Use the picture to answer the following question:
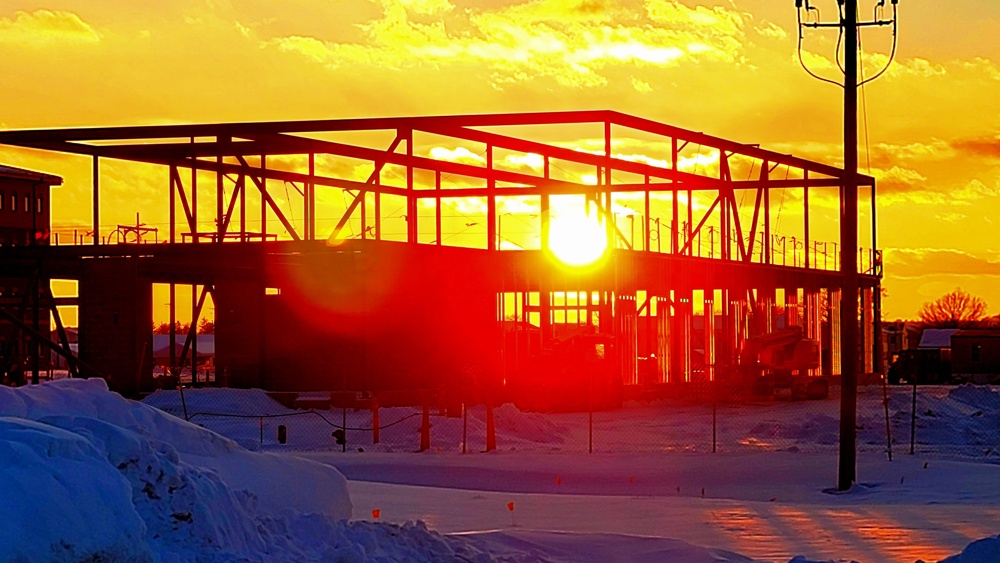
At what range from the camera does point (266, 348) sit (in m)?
49.9

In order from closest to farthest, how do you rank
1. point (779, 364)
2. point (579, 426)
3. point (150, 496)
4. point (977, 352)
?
point (150, 496)
point (579, 426)
point (779, 364)
point (977, 352)

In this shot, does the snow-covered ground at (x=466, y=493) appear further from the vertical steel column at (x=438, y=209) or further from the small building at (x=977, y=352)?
the small building at (x=977, y=352)

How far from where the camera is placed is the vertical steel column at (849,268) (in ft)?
73.6

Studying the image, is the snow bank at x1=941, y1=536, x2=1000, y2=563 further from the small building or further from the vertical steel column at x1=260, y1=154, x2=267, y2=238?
the small building

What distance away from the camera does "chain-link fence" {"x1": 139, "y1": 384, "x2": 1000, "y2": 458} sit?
32.3 meters

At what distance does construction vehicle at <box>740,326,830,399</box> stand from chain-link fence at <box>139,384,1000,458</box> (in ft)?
14.1

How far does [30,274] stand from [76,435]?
42709 millimetres

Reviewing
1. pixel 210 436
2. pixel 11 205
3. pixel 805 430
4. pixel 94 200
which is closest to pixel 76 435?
pixel 210 436

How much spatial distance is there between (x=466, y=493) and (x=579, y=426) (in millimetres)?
17913

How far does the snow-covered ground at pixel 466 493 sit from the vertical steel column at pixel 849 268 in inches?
29.3

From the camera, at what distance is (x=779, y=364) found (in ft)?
183

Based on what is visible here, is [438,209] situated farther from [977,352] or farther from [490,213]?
[977,352]

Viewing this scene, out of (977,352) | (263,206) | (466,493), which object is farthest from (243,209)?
(977,352)

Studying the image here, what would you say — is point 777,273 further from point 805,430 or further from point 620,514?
point 620,514
